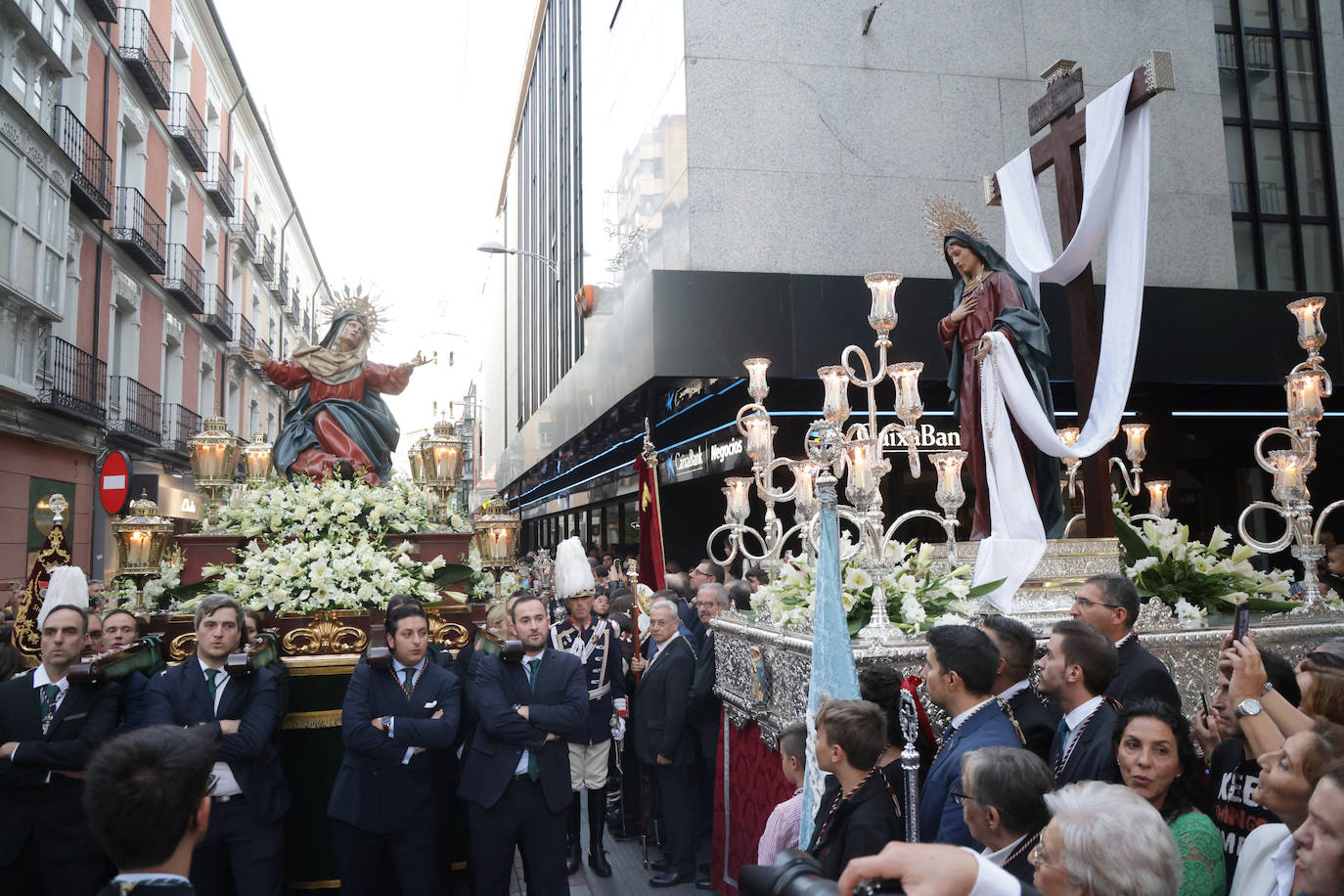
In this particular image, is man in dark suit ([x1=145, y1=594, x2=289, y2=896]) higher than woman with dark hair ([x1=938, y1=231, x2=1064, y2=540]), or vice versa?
woman with dark hair ([x1=938, y1=231, x2=1064, y2=540])

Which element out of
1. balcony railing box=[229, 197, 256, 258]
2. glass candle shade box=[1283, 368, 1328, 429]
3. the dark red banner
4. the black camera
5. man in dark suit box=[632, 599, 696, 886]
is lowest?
man in dark suit box=[632, 599, 696, 886]

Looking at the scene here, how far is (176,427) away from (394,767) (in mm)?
22096

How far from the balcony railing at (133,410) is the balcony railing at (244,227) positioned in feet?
31.8

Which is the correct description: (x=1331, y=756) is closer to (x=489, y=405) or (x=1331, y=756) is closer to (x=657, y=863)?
(x=657, y=863)

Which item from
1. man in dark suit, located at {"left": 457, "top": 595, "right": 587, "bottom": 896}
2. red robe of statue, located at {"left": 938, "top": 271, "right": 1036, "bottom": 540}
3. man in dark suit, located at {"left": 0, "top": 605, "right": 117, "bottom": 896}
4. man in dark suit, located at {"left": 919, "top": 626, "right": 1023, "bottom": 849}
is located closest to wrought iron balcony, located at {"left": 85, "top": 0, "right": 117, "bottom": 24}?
man in dark suit, located at {"left": 0, "top": 605, "right": 117, "bottom": 896}

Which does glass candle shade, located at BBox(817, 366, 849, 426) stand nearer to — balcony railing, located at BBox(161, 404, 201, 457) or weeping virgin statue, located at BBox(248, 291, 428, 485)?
weeping virgin statue, located at BBox(248, 291, 428, 485)

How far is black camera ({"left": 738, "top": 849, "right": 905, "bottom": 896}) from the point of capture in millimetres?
1478

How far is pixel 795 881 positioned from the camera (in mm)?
1506

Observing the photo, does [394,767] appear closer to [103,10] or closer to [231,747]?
[231,747]

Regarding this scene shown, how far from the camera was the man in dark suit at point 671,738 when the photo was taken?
6293 mm

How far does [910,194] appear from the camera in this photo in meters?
13.5

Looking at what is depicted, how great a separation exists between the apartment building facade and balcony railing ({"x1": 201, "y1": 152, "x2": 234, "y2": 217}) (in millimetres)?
82

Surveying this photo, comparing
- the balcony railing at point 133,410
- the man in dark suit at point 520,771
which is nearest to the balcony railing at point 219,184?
the balcony railing at point 133,410

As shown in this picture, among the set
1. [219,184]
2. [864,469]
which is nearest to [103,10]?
[219,184]
